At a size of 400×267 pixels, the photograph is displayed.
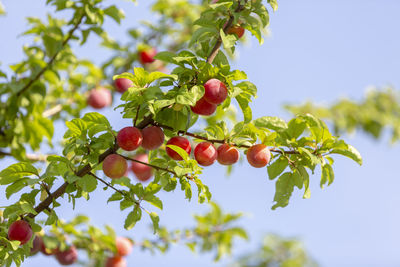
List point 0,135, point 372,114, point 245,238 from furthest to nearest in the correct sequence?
1. point 372,114
2. point 245,238
3. point 0,135

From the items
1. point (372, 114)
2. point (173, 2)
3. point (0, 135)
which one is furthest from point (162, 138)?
point (372, 114)

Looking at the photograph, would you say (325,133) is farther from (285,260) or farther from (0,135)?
(285,260)

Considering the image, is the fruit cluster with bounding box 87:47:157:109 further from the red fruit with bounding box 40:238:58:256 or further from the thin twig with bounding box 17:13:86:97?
the red fruit with bounding box 40:238:58:256

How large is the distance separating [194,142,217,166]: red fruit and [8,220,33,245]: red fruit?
0.57 m

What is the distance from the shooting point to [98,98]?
3186 millimetres

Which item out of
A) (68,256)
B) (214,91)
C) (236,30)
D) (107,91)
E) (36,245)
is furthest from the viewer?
(107,91)

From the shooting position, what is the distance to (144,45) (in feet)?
11.2

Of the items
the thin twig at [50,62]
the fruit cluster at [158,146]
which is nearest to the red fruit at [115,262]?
the thin twig at [50,62]

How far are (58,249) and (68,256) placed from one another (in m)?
0.14

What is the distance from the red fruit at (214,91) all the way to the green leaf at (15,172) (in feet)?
2.01

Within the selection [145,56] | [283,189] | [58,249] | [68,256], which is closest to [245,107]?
[283,189]

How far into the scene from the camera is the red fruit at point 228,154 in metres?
1.45

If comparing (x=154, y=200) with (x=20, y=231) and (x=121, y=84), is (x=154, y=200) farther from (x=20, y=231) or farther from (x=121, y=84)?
(x=121, y=84)

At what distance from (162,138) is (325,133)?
0.52 m
